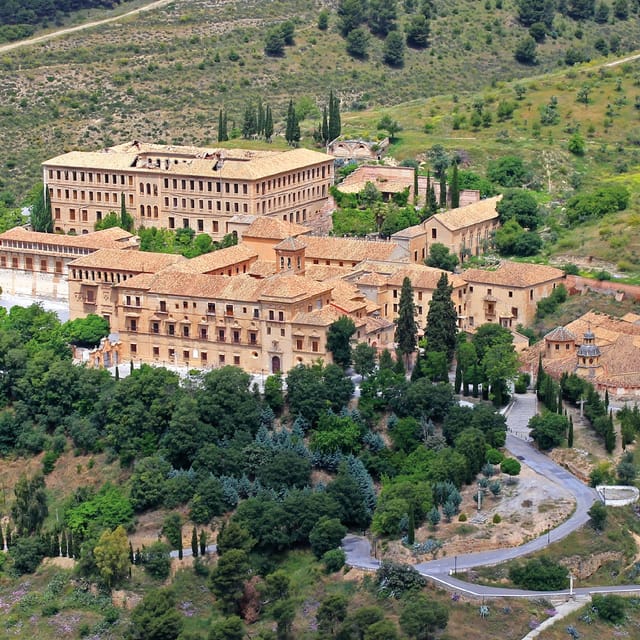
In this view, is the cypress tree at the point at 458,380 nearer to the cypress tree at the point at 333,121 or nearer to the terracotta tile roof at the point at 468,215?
the terracotta tile roof at the point at 468,215

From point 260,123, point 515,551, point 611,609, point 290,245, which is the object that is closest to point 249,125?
point 260,123

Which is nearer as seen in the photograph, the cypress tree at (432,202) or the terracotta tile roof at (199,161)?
the terracotta tile roof at (199,161)

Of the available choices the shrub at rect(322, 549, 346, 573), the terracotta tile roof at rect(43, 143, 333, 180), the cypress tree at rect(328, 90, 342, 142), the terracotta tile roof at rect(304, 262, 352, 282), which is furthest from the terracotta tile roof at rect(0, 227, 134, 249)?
the shrub at rect(322, 549, 346, 573)

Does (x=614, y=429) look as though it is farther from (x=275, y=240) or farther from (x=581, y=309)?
(x=275, y=240)

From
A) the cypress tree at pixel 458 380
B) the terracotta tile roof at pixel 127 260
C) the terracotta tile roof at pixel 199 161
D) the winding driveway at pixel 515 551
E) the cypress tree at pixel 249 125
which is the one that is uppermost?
the terracotta tile roof at pixel 199 161

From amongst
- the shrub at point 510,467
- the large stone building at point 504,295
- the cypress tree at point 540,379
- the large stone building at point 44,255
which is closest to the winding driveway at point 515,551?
the shrub at point 510,467

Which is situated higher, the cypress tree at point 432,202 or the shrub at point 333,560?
the cypress tree at point 432,202
